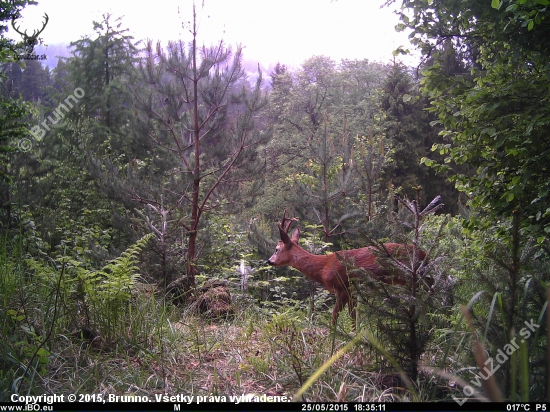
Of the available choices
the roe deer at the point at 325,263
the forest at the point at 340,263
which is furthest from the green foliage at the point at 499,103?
the roe deer at the point at 325,263

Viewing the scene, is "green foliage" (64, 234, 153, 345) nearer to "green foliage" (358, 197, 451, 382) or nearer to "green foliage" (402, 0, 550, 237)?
"green foliage" (358, 197, 451, 382)

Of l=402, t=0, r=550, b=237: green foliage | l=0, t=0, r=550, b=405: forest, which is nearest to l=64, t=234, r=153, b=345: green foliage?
l=0, t=0, r=550, b=405: forest

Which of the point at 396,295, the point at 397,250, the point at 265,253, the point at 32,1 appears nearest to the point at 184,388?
the point at 396,295

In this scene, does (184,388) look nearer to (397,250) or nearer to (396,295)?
(396,295)

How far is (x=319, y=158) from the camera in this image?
27.9 ft

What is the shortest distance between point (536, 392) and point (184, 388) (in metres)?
1.72

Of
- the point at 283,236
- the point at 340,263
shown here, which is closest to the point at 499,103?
the point at 340,263

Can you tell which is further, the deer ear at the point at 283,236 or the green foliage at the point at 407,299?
the deer ear at the point at 283,236

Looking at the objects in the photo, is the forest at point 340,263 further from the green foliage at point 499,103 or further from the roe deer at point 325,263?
the roe deer at point 325,263

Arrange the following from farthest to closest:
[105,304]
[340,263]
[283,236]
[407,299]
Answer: [283,236] < [340,263] < [105,304] < [407,299]

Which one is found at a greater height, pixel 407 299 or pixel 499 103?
pixel 499 103

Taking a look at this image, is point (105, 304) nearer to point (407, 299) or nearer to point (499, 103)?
point (407, 299)

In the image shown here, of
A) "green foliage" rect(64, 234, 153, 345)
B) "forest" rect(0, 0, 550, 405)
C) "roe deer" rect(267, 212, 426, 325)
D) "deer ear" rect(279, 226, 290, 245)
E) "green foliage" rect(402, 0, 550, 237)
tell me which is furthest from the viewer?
"deer ear" rect(279, 226, 290, 245)

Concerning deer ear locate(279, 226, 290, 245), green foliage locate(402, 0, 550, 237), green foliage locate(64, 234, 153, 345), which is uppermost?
green foliage locate(402, 0, 550, 237)
